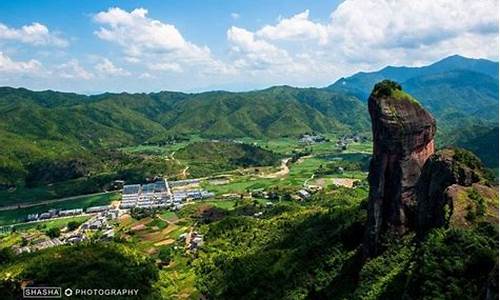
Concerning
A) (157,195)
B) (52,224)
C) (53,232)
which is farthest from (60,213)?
(157,195)

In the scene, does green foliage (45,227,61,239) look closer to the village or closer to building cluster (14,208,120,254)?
the village

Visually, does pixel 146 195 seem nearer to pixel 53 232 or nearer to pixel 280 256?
pixel 53 232

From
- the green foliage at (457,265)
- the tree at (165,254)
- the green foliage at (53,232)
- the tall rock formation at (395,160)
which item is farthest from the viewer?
the green foliage at (53,232)

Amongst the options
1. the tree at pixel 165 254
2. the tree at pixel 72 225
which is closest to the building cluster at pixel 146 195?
the tree at pixel 72 225

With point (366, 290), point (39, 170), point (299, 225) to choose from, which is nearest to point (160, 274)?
point (299, 225)

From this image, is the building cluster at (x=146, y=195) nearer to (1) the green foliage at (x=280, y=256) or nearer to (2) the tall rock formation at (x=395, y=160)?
(1) the green foliage at (x=280, y=256)

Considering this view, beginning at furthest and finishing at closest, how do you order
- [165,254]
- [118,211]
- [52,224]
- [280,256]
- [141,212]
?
1. [118,211]
2. [141,212]
3. [52,224]
4. [165,254]
5. [280,256]
